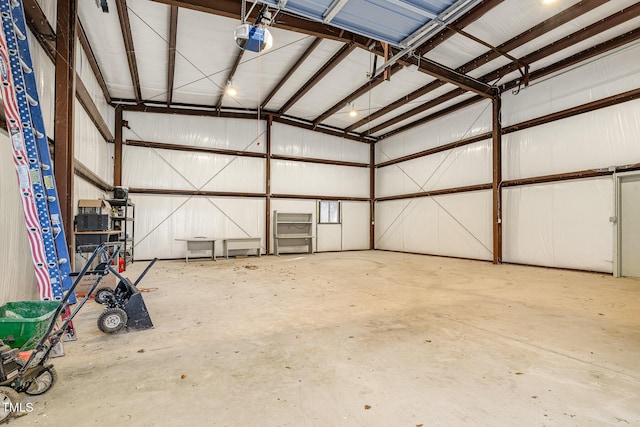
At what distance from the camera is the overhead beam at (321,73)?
623 cm

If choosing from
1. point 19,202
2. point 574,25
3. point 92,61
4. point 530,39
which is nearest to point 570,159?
point 574,25

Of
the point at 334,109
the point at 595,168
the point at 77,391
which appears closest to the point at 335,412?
the point at 77,391

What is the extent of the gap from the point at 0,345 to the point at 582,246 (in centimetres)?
862

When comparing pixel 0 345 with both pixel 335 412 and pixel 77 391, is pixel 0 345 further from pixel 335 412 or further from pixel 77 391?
pixel 335 412

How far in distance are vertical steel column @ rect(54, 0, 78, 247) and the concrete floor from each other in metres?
1.61

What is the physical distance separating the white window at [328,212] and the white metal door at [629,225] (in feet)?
24.7

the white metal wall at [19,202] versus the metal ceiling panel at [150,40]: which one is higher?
the metal ceiling panel at [150,40]

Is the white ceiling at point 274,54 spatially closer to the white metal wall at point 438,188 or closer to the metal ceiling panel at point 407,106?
the metal ceiling panel at point 407,106

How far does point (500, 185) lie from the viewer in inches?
307

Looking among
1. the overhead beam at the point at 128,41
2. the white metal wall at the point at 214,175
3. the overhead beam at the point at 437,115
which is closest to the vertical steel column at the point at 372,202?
the white metal wall at the point at 214,175

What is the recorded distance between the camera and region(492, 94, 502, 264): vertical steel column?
7691 mm

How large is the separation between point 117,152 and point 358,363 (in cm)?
873

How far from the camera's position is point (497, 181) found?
7.76m

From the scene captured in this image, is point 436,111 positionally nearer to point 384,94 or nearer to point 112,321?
point 384,94
